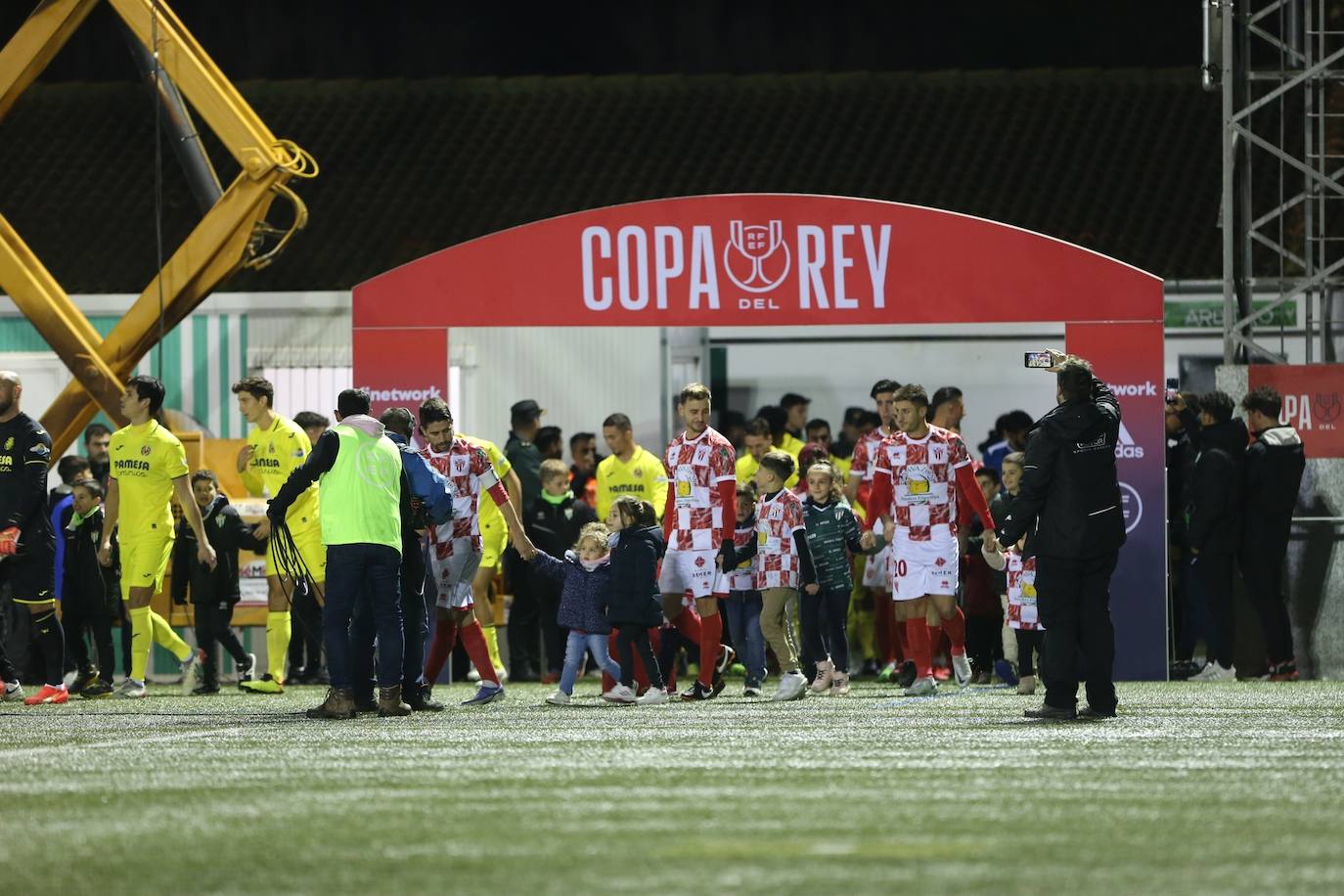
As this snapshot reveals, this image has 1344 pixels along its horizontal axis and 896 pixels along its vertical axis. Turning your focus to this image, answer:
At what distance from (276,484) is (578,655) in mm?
3087

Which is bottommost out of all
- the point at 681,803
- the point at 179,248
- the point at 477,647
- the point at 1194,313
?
the point at 681,803

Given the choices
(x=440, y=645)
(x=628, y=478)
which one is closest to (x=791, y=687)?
(x=440, y=645)

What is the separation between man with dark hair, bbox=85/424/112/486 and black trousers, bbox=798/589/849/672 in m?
6.24

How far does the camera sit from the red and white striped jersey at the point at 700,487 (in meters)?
14.5

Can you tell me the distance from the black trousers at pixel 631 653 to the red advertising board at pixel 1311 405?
556cm

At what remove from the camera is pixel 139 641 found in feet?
50.8

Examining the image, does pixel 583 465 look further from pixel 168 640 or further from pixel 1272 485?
pixel 1272 485

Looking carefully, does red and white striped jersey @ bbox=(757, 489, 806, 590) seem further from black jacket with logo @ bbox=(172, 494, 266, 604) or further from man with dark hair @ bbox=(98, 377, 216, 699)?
black jacket with logo @ bbox=(172, 494, 266, 604)

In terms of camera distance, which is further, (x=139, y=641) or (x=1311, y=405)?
(x=1311, y=405)

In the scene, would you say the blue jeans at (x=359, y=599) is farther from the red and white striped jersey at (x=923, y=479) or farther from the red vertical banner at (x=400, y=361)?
the red vertical banner at (x=400, y=361)

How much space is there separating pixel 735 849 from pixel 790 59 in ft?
86.0

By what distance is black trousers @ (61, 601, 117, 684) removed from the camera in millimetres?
15805

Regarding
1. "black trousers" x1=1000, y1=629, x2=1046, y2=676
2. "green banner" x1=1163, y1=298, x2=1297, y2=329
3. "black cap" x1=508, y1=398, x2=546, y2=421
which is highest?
"green banner" x1=1163, y1=298, x2=1297, y2=329

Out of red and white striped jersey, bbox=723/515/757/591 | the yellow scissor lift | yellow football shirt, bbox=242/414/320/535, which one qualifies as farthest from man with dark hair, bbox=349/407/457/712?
the yellow scissor lift
